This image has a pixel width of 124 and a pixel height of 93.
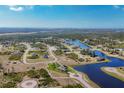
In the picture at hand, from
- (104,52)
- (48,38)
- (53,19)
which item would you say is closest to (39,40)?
(48,38)

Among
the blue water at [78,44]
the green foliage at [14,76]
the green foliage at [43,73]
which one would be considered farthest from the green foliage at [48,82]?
the blue water at [78,44]

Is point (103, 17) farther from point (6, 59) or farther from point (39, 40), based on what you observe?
point (6, 59)

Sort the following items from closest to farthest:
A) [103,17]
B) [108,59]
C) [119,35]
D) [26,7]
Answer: [26,7] < [103,17] < [119,35] < [108,59]

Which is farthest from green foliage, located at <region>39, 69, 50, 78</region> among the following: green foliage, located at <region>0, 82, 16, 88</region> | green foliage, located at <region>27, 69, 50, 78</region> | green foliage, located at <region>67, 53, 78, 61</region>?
green foliage, located at <region>67, 53, 78, 61</region>


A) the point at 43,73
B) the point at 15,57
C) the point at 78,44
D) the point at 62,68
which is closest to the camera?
the point at 43,73

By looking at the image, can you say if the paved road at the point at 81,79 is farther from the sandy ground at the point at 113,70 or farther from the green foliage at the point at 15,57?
the green foliage at the point at 15,57

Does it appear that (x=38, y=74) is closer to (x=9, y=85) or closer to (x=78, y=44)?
(x=9, y=85)

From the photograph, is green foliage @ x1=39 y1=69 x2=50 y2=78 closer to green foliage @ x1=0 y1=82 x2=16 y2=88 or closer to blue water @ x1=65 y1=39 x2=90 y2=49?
green foliage @ x1=0 y1=82 x2=16 y2=88

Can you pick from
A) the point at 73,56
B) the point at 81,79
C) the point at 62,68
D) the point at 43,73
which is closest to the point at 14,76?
the point at 43,73
